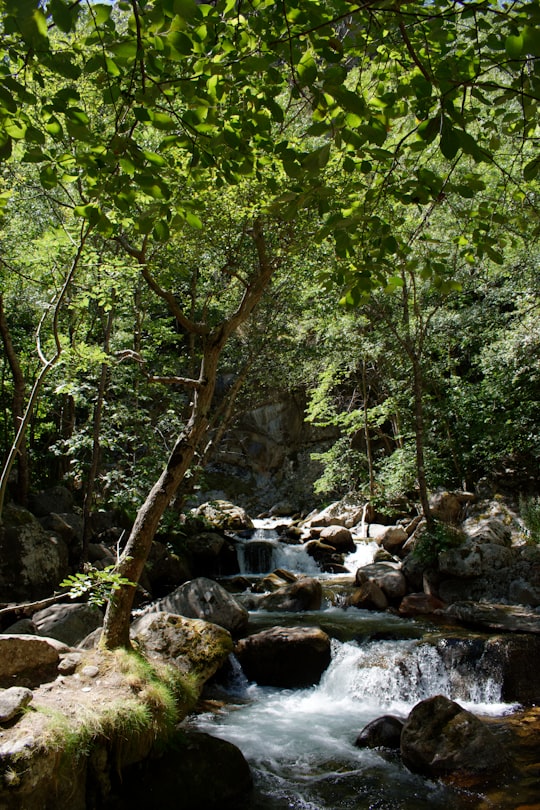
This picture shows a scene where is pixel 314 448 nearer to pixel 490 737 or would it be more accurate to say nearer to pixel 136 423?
pixel 136 423

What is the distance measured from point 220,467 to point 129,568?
19.6 meters

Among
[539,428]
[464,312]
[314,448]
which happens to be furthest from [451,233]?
[314,448]

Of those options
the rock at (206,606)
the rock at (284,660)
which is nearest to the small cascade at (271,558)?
the rock at (206,606)

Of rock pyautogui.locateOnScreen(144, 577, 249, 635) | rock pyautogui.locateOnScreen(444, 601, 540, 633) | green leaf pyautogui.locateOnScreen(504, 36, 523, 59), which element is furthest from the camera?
rock pyautogui.locateOnScreen(144, 577, 249, 635)

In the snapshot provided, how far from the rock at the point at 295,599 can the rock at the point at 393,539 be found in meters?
3.87

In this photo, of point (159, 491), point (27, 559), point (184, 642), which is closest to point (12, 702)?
point (159, 491)

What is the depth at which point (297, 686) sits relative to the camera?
7.11m

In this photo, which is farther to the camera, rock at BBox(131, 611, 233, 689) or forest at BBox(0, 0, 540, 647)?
rock at BBox(131, 611, 233, 689)

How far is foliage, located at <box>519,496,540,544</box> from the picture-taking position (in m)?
10.7

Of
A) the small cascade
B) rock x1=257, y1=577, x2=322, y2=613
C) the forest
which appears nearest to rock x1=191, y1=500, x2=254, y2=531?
the small cascade

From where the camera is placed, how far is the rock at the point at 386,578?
1028 cm

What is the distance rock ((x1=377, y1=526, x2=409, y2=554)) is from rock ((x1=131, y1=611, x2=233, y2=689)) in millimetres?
8022

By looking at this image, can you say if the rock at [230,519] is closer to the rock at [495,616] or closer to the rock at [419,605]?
the rock at [419,605]

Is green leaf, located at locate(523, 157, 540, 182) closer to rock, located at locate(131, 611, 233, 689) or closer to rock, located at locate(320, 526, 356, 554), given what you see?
rock, located at locate(131, 611, 233, 689)
